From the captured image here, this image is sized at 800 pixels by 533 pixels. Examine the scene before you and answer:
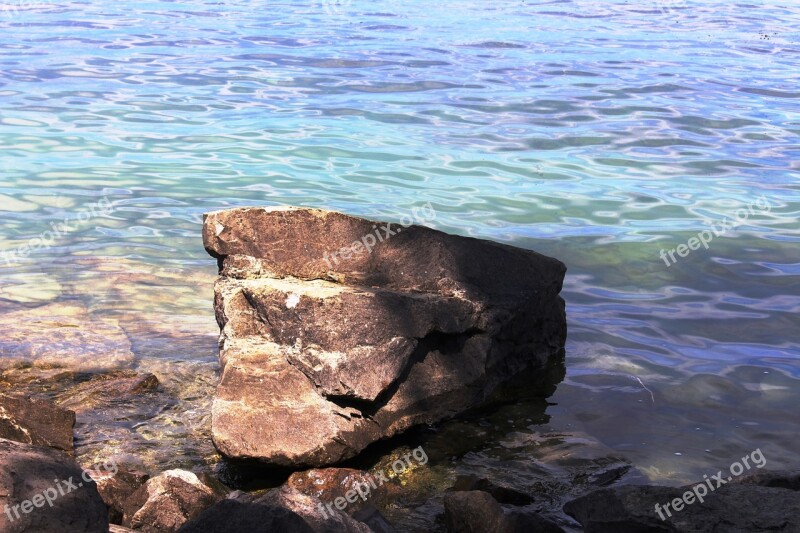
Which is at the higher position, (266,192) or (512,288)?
(512,288)

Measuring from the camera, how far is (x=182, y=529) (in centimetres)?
312

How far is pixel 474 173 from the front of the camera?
36.1 feet

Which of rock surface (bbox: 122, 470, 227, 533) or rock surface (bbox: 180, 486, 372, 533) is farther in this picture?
rock surface (bbox: 122, 470, 227, 533)

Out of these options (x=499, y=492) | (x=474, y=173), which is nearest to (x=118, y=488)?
(x=499, y=492)

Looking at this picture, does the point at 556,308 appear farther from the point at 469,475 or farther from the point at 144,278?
the point at 144,278

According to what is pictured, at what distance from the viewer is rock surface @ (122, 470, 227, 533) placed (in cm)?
376

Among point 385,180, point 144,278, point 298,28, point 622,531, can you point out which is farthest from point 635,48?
point 622,531

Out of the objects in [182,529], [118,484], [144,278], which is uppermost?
[182,529]

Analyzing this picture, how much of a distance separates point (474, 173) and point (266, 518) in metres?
8.25

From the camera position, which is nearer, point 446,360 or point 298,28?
point 446,360

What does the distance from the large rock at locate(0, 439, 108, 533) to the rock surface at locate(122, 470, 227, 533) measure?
1.78 feet

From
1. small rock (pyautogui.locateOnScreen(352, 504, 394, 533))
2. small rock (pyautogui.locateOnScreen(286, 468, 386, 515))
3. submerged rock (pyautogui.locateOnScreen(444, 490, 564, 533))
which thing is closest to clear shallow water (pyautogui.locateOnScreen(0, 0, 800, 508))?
small rock (pyautogui.locateOnScreen(286, 468, 386, 515))

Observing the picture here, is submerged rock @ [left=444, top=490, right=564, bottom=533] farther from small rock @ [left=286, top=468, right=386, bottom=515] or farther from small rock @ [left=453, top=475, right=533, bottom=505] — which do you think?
small rock @ [left=286, top=468, right=386, bottom=515]

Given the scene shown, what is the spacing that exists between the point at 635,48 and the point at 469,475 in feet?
52.3
